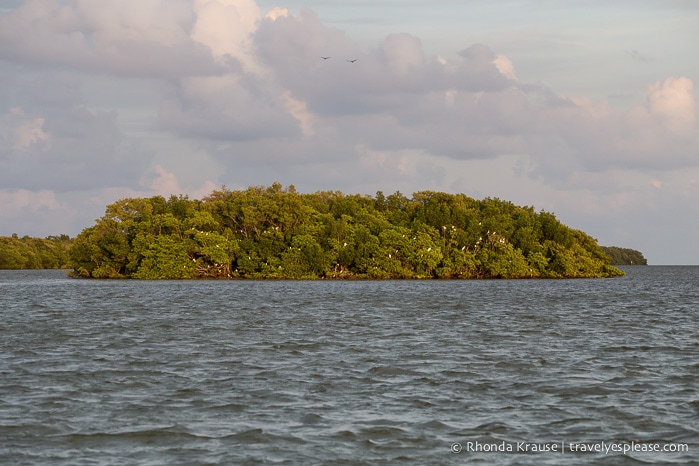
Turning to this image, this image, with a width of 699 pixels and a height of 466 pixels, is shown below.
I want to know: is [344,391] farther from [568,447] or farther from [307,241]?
[307,241]

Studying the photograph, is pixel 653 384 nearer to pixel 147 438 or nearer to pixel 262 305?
pixel 147 438

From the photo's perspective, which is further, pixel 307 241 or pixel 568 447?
pixel 307 241

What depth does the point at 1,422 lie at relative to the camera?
2005cm

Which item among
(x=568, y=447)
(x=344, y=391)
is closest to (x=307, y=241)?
(x=344, y=391)

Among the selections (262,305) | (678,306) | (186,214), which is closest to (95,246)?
(186,214)

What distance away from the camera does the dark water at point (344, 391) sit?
18.0 meters

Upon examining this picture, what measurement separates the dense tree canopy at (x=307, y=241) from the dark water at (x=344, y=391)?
250 ft

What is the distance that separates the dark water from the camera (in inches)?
711

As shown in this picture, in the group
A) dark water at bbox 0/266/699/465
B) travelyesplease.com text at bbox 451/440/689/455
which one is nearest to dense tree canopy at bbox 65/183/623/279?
dark water at bbox 0/266/699/465

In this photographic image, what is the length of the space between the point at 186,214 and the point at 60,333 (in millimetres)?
90755

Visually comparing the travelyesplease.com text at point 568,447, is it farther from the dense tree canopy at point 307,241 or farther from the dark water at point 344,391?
the dense tree canopy at point 307,241

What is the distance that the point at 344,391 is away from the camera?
24.2 m

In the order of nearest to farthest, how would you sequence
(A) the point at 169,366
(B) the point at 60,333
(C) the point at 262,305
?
(A) the point at 169,366 < (B) the point at 60,333 < (C) the point at 262,305

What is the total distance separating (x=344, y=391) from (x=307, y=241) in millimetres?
99029
